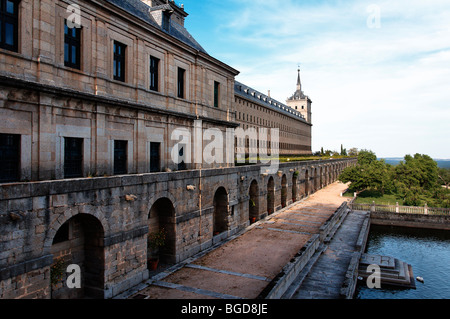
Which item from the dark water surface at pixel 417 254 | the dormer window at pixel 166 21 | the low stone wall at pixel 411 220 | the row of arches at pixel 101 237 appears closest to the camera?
the row of arches at pixel 101 237

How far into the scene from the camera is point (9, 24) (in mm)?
11008

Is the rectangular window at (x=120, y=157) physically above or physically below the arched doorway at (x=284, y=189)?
above

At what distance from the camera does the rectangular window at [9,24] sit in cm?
1081

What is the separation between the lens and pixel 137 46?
16469mm

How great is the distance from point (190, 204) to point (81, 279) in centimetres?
703

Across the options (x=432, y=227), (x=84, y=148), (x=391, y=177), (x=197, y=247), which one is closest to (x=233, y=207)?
(x=197, y=247)

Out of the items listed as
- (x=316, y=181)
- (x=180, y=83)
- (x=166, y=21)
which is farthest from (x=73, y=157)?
(x=316, y=181)

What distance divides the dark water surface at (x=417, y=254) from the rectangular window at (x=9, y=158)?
59.1 ft

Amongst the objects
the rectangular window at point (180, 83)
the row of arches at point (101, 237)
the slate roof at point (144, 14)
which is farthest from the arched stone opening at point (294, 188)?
the rectangular window at point (180, 83)

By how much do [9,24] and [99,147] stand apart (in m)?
5.67

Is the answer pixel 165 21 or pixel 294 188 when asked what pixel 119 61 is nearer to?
pixel 165 21

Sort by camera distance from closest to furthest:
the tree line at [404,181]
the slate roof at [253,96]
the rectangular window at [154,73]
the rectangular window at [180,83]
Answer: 1. the rectangular window at [154,73]
2. the rectangular window at [180,83]
3. the tree line at [404,181]
4. the slate roof at [253,96]

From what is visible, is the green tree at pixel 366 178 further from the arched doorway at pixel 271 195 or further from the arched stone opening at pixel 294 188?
the arched doorway at pixel 271 195

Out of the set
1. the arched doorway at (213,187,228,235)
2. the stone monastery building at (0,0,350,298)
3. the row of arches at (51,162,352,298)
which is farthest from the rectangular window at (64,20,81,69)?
the arched doorway at (213,187,228,235)
